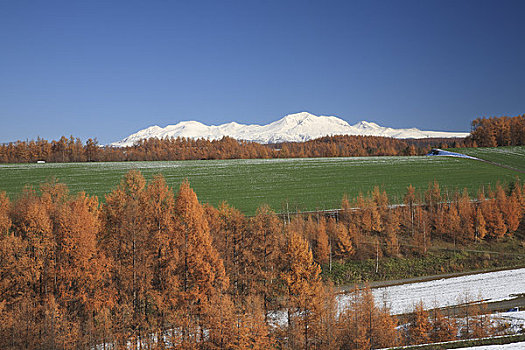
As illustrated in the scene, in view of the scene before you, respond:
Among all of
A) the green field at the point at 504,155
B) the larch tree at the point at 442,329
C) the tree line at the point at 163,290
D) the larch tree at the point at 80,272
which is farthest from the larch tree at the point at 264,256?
the green field at the point at 504,155

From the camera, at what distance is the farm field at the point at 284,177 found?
229 feet

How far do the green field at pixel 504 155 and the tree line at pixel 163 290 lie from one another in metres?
77.9

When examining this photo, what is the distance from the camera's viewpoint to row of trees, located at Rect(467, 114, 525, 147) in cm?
12220

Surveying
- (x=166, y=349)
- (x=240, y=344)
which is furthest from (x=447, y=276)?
(x=166, y=349)

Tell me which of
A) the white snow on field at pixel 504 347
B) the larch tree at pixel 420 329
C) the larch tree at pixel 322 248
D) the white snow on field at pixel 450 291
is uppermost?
the white snow on field at pixel 504 347

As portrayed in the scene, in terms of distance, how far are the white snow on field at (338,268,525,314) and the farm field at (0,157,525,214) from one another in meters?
21.2

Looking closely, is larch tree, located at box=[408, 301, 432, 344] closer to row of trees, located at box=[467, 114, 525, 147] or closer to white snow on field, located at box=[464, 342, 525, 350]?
white snow on field, located at box=[464, 342, 525, 350]

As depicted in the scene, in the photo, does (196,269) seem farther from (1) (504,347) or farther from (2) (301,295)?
(1) (504,347)

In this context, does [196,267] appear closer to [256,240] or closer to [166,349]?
[166,349]

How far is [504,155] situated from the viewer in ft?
340

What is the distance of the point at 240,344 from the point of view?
2783 centimetres

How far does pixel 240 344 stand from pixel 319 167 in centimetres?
7082

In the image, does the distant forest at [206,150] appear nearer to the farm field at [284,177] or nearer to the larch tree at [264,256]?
the farm field at [284,177]

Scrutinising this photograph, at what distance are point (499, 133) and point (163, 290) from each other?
4996 inches
